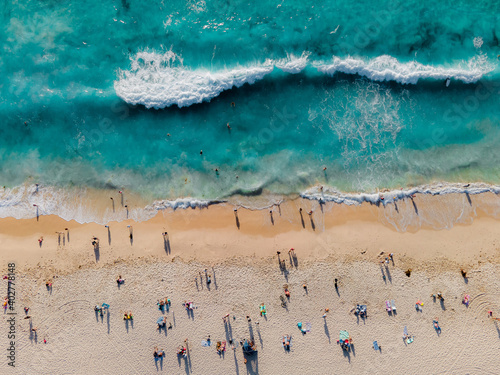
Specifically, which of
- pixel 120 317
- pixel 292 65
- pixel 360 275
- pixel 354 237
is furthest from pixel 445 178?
pixel 120 317

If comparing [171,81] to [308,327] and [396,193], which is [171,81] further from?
[308,327]

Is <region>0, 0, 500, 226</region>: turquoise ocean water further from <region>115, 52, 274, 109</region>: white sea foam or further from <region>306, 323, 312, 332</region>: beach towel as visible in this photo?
<region>306, 323, 312, 332</region>: beach towel

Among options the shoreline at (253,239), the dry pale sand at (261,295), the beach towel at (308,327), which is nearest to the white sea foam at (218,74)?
the shoreline at (253,239)

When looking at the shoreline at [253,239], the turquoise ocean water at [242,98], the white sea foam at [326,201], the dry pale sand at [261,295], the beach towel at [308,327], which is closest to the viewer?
the dry pale sand at [261,295]

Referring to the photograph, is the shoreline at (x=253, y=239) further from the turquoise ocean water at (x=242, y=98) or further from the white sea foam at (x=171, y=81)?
the white sea foam at (x=171, y=81)

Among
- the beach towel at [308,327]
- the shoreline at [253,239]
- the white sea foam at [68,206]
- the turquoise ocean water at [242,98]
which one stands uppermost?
the turquoise ocean water at [242,98]
